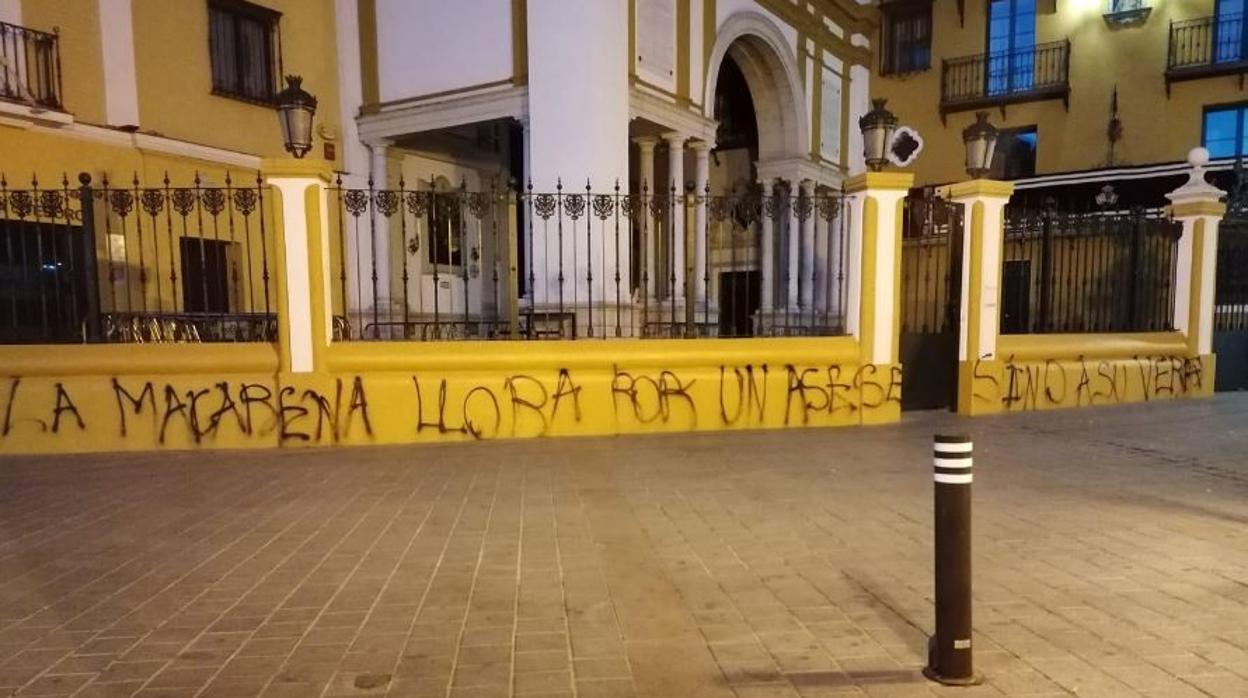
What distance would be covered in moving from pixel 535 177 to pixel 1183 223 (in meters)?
10.6

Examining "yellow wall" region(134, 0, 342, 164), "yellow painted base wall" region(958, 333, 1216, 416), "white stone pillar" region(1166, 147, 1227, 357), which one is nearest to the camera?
"yellow painted base wall" region(958, 333, 1216, 416)

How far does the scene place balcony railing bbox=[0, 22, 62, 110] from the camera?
10750 millimetres

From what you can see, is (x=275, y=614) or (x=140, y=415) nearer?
(x=275, y=614)

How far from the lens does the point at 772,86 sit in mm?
19594

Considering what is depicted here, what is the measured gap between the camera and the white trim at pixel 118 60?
38.9 feet

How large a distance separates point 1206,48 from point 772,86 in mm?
11455

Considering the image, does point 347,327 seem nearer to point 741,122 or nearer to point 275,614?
point 275,614

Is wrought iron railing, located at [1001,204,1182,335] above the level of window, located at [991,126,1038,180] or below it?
below

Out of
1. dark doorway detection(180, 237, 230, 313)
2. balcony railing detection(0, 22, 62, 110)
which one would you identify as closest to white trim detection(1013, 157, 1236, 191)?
dark doorway detection(180, 237, 230, 313)

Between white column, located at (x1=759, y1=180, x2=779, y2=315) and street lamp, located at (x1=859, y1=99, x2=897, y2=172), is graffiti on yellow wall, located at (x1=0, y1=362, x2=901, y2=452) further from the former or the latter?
white column, located at (x1=759, y1=180, x2=779, y2=315)

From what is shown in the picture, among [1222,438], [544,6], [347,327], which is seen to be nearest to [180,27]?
[544,6]

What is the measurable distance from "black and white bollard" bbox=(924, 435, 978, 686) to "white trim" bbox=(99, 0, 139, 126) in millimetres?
13829

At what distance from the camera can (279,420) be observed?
784cm

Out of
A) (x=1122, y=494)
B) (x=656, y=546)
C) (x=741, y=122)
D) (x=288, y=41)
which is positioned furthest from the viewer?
(x=741, y=122)
